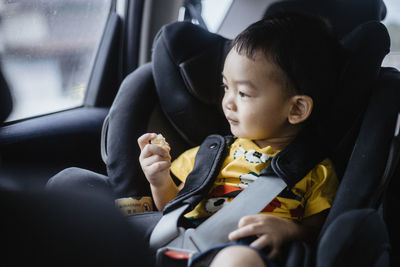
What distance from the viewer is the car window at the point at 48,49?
4.84 feet

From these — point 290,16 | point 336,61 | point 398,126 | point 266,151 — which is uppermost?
point 290,16

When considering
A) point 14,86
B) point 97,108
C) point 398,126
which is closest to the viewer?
point 398,126

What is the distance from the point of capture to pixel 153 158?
3.69 feet

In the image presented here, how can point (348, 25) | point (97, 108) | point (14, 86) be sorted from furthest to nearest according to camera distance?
1. point (97, 108)
2. point (14, 86)
3. point (348, 25)

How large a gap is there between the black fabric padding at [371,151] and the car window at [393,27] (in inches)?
22.8

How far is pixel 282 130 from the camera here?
3.92 ft

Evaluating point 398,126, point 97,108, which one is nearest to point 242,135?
point 398,126

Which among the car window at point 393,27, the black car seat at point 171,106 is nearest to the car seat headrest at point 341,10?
the black car seat at point 171,106

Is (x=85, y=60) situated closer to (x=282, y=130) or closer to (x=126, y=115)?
(x=126, y=115)

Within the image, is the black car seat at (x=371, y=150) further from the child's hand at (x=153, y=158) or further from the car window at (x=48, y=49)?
the car window at (x=48, y=49)

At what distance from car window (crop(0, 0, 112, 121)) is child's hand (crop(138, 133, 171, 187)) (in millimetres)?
683

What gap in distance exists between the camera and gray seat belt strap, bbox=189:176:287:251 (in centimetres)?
99

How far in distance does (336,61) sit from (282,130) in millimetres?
254

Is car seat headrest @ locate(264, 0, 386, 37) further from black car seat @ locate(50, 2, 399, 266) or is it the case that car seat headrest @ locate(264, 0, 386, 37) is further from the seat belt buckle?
the seat belt buckle
